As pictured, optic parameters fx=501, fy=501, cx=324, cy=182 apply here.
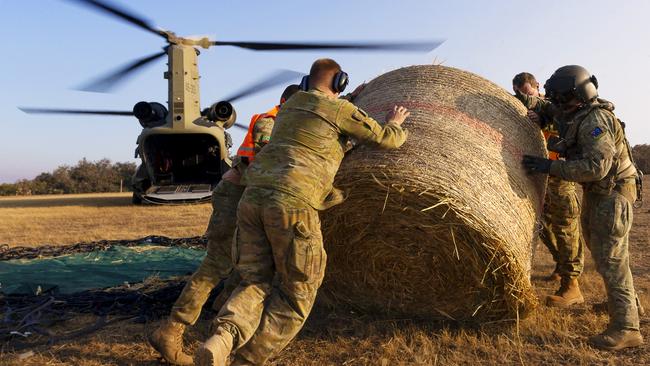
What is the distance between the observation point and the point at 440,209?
334 centimetres

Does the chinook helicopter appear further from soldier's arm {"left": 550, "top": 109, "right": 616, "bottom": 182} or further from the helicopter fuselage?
soldier's arm {"left": 550, "top": 109, "right": 616, "bottom": 182}

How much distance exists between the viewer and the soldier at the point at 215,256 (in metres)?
3.36

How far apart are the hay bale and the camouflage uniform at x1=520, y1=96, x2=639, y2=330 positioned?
1.24ft

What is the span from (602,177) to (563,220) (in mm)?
1338

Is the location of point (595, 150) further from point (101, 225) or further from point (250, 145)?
point (101, 225)

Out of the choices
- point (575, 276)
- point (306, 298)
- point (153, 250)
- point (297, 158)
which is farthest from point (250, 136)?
point (153, 250)

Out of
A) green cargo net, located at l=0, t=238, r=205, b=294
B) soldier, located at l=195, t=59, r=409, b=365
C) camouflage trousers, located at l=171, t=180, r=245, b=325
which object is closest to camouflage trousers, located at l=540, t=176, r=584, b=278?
soldier, located at l=195, t=59, r=409, b=365

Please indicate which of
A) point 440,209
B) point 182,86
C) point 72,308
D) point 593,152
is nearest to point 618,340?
point 593,152

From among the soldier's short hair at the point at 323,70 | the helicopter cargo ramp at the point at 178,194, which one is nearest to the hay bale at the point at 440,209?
the soldier's short hair at the point at 323,70

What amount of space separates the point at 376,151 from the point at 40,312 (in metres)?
3.23

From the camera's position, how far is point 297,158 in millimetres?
3051

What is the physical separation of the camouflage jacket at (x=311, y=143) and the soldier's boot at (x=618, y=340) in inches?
80.1

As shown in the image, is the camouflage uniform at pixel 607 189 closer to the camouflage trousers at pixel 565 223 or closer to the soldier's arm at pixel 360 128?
the camouflage trousers at pixel 565 223

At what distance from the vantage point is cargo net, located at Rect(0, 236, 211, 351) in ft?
12.7
